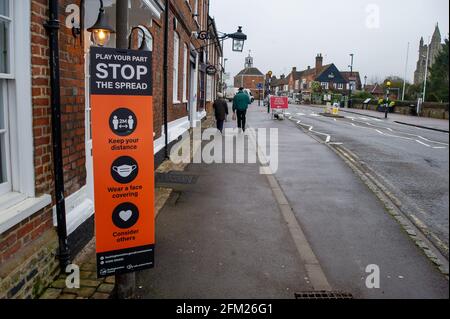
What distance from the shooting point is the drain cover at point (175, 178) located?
8094 mm

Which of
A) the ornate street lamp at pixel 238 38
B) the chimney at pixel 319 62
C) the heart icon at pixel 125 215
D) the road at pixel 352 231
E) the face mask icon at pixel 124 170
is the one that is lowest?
the road at pixel 352 231

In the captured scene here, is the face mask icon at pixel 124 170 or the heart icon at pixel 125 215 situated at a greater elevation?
the face mask icon at pixel 124 170

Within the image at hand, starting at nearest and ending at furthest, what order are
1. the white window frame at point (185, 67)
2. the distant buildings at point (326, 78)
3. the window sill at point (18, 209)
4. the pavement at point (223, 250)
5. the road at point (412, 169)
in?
the window sill at point (18, 209)
the pavement at point (223, 250)
the road at point (412, 169)
the white window frame at point (185, 67)
the distant buildings at point (326, 78)

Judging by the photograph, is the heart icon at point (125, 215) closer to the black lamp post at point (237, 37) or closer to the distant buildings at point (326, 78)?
the black lamp post at point (237, 37)

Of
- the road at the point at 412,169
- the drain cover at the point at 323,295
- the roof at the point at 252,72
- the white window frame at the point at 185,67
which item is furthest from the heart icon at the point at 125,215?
the roof at the point at 252,72

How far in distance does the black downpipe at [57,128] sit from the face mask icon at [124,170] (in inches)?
33.5

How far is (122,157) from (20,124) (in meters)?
0.92

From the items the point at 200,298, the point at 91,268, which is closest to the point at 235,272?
the point at 200,298

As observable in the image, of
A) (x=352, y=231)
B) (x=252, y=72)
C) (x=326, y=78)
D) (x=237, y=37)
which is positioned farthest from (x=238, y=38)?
(x=252, y=72)

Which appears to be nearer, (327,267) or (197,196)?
(327,267)

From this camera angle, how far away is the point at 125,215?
3.46 metres

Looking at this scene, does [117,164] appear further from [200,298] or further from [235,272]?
[235,272]
